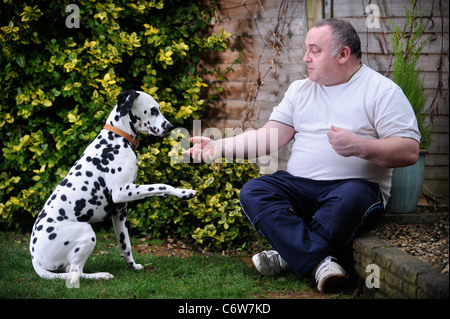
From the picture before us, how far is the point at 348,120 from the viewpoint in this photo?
9.47 feet

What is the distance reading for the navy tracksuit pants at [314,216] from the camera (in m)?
2.62

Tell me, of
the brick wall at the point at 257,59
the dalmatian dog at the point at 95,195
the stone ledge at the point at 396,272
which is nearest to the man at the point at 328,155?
the stone ledge at the point at 396,272

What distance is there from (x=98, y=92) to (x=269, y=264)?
7.66ft

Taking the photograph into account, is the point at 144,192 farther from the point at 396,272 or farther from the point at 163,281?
the point at 396,272

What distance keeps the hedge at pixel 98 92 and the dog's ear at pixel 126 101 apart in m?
1.07

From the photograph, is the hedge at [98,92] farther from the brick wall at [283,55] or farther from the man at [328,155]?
the man at [328,155]

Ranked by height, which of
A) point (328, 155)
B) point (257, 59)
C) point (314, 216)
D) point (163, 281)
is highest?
point (257, 59)

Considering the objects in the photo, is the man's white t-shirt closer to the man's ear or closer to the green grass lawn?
the man's ear

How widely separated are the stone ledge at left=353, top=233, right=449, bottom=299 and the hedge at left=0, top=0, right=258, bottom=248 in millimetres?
1349

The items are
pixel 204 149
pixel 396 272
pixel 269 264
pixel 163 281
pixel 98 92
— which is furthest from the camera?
pixel 98 92

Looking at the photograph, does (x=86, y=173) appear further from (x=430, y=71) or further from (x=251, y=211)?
(x=430, y=71)

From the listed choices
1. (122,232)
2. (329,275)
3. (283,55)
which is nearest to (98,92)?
(122,232)
